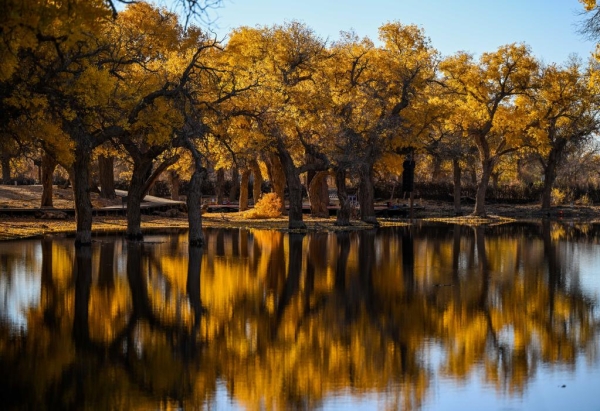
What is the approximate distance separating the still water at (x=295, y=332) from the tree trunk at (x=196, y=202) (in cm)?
Answer: 311

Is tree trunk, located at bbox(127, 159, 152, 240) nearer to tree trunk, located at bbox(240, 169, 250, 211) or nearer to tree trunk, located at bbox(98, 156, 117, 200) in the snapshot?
tree trunk, located at bbox(98, 156, 117, 200)

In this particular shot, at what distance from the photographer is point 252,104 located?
37781 millimetres

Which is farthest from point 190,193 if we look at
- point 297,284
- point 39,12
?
point 39,12

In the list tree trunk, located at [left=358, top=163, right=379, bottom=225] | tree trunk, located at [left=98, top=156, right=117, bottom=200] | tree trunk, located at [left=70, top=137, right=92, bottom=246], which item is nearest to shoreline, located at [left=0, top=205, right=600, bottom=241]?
tree trunk, located at [left=358, top=163, right=379, bottom=225]

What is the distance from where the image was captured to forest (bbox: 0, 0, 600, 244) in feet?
83.3

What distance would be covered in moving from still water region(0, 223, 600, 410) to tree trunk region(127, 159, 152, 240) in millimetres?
5387

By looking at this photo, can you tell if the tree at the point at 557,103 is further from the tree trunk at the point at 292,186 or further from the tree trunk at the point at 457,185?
the tree trunk at the point at 292,186

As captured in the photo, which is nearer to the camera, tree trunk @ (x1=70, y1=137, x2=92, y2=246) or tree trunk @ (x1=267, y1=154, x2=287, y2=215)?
tree trunk @ (x1=70, y1=137, x2=92, y2=246)

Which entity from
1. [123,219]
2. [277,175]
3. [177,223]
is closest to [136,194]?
[177,223]

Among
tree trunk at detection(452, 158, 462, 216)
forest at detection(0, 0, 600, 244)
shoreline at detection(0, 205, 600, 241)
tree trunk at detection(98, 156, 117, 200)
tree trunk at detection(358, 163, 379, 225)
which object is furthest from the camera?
tree trunk at detection(452, 158, 462, 216)

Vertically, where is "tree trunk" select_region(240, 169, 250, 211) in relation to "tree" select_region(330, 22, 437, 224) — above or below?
below

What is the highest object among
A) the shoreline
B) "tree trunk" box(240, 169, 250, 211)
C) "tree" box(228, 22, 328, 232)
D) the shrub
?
"tree" box(228, 22, 328, 232)

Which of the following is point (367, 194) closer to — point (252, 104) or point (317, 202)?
point (317, 202)

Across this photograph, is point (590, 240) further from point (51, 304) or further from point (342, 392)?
point (342, 392)
